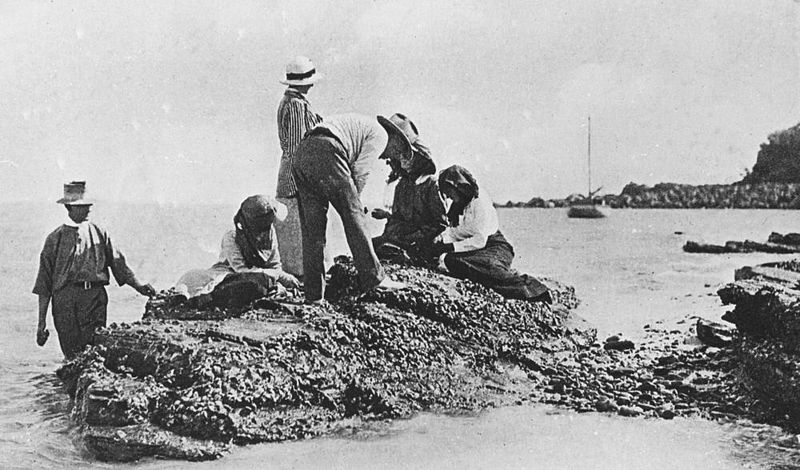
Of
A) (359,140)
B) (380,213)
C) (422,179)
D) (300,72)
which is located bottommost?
(380,213)

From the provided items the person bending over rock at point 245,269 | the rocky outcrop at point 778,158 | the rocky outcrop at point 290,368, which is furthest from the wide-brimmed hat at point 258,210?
the rocky outcrop at point 778,158

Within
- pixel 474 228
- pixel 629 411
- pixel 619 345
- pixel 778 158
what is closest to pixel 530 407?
pixel 629 411

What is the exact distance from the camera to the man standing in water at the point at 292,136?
587cm

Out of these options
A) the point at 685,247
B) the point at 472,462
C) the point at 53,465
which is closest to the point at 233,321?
the point at 53,465

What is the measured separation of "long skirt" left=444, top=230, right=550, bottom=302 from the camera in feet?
21.0

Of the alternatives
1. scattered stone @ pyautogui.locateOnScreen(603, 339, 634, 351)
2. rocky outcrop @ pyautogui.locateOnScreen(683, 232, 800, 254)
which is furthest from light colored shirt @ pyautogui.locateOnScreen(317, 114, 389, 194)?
rocky outcrop @ pyautogui.locateOnScreen(683, 232, 800, 254)

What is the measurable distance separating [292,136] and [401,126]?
842mm

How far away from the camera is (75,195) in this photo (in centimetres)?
526

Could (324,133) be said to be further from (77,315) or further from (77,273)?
(77,315)

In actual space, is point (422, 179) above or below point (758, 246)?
above

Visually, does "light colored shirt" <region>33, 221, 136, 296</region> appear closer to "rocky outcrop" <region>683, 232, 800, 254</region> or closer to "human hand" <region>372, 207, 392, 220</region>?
"human hand" <region>372, 207, 392, 220</region>

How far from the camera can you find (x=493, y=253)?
261 inches

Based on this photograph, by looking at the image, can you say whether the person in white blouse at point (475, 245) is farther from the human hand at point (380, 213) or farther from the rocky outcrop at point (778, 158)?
the rocky outcrop at point (778, 158)

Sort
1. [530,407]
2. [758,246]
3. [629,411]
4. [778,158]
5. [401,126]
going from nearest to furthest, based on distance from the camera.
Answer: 1. [629,411]
2. [530,407]
3. [401,126]
4. [778,158]
5. [758,246]
